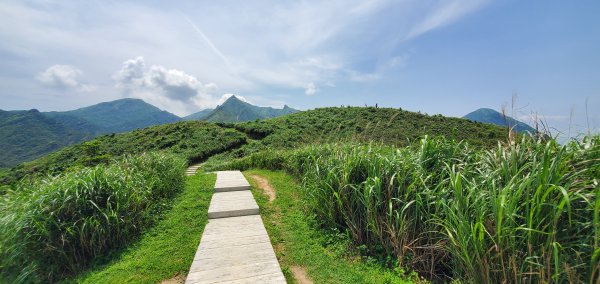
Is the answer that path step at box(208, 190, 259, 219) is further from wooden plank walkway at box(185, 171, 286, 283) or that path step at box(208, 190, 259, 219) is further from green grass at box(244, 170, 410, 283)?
green grass at box(244, 170, 410, 283)

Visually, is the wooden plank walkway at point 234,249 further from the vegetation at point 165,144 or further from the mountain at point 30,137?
the mountain at point 30,137

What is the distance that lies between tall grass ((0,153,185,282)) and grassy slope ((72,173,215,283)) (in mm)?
363

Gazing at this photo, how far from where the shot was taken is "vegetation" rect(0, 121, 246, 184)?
74.4 feet

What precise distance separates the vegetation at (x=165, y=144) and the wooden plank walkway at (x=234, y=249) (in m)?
16.8

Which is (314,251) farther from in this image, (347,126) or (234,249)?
(347,126)

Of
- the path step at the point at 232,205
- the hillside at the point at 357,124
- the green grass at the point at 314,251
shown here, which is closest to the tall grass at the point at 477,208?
the green grass at the point at 314,251

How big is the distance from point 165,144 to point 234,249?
24957 millimetres

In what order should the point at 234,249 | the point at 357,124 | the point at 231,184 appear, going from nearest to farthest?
the point at 234,249
the point at 231,184
the point at 357,124

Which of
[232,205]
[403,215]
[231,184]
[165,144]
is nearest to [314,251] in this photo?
[403,215]

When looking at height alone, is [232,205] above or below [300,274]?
above

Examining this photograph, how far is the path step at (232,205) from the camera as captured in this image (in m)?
4.98

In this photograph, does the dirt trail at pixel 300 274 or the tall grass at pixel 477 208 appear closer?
the tall grass at pixel 477 208

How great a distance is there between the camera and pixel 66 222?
384cm

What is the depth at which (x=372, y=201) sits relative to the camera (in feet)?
12.5
